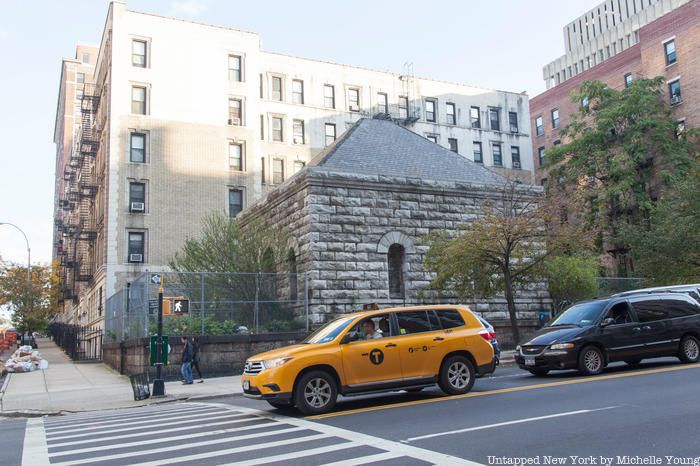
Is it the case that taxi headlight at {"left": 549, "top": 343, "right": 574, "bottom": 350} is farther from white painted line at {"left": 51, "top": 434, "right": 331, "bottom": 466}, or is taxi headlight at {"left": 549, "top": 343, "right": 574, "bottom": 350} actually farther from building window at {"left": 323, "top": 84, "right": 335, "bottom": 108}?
building window at {"left": 323, "top": 84, "right": 335, "bottom": 108}

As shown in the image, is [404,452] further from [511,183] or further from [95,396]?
[511,183]

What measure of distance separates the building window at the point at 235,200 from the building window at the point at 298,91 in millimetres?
11114

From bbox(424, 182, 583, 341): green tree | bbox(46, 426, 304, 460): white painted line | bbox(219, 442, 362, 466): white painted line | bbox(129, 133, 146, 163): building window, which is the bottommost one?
bbox(46, 426, 304, 460): white painted line

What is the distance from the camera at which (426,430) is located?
29.0 ft

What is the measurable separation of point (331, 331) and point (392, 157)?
14553 millimetres

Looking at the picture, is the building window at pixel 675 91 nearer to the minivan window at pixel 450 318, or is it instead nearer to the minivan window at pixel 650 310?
the minivan window at pixel 650 310

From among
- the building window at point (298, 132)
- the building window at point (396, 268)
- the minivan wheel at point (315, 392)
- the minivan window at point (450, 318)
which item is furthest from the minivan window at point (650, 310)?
the building window at point (298, 132)

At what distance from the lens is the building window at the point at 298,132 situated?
168 feet

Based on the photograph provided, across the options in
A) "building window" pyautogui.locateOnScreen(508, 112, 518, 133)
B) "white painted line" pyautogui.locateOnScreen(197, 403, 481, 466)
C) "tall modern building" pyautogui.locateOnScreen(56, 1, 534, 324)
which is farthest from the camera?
"building window" pyautogui.locateOnScreen(508, 112, 518, 133)

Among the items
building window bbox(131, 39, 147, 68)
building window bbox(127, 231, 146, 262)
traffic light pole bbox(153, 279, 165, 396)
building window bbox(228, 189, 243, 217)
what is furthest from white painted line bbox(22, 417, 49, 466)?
building window bbox(131, 39, 147, 68)

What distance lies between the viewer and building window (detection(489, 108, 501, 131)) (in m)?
60.9

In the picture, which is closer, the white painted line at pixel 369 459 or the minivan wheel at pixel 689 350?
the white painted line at pixel 369 459

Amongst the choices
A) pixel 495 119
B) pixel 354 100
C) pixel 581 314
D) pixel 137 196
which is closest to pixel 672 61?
pixel 495 119

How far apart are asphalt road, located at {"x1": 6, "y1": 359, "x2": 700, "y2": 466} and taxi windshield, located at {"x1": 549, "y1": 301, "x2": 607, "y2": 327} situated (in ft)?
5.48
